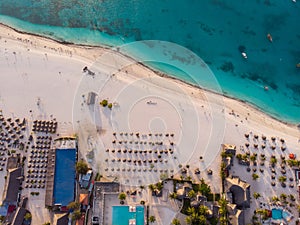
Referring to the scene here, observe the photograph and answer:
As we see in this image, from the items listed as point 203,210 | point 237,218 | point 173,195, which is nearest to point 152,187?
point 173,195

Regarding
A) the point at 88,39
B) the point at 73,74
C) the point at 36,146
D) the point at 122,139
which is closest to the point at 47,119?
the point at 36,146

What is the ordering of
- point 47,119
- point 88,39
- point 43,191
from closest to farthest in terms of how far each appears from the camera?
point 43,191, point 47,119, point 88,39

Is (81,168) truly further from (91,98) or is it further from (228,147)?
(228,147)

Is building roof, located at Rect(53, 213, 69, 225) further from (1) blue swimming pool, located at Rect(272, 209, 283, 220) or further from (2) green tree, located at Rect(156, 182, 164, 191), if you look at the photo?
(1) blue swimming pool, located at Rect(272, 209, 283, 220)

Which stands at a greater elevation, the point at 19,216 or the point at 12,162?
the point at 12,162

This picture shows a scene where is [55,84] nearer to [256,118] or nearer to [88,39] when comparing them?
[88,39]

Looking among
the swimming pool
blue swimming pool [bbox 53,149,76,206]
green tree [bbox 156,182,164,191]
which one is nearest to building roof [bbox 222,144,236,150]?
green tree [bbox 156,182,164,191]
